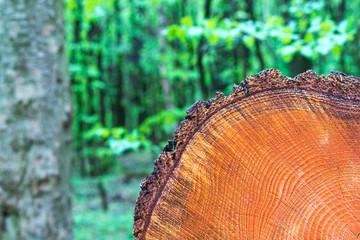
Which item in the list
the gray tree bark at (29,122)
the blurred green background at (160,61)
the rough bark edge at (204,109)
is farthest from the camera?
the blurred green background at (160,61)

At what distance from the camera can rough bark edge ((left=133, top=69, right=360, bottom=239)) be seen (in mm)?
779

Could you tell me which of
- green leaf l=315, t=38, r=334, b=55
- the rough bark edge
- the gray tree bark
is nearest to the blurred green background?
green leaf l=315, t=38, r=334, b=55

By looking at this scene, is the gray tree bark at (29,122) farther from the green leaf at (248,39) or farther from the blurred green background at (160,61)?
the green leaf at (248,39)

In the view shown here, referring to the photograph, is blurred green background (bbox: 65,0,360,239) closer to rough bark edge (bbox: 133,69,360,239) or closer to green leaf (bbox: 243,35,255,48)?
green leaf (bbox: 243,35,255,48)

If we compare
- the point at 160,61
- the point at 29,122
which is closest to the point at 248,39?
the point at 29,122

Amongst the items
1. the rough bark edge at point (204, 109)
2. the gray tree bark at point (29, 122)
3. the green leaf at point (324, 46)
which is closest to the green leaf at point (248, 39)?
the green leaf at point (324, 46)

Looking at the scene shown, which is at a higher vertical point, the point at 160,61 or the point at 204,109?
the point at 160,61

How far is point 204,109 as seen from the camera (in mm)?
846

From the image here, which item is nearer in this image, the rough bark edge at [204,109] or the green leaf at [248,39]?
the rough bark edge at [204,109]

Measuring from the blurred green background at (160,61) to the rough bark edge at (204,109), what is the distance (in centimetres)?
152

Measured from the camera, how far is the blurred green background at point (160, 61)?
8.87 feet

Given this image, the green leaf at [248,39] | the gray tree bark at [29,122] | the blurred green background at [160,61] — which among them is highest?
the blurred green background at [160,61]

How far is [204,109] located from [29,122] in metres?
1.40

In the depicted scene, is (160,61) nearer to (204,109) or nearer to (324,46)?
(324,46)
